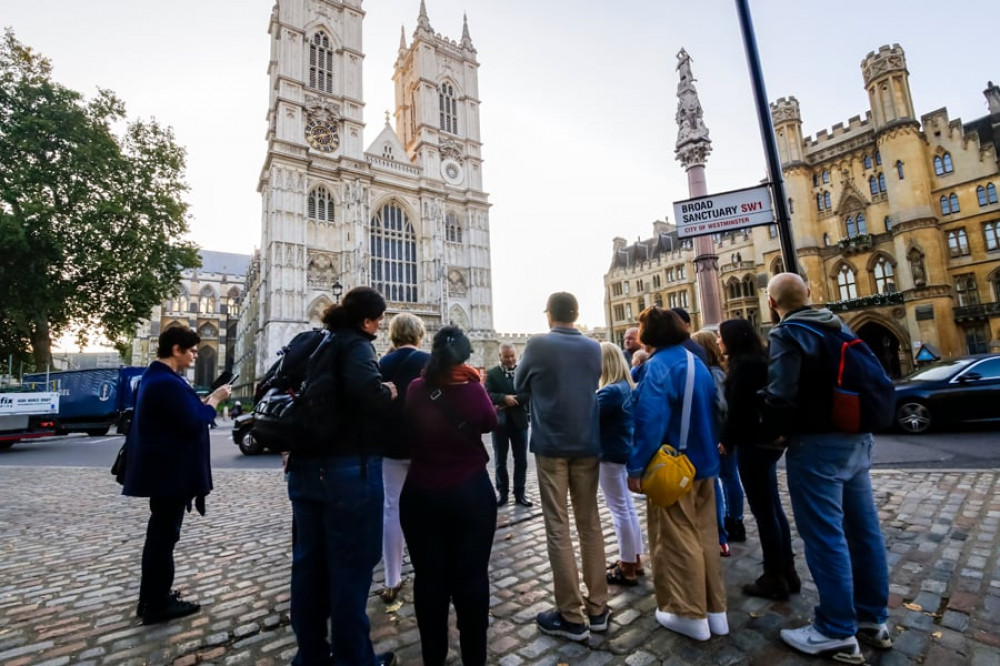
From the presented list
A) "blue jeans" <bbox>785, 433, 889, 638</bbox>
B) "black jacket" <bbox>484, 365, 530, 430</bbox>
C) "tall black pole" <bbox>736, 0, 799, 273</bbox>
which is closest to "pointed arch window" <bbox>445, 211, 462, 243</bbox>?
"black jacket" <bbox>484, 365, 530, 430</bbox>

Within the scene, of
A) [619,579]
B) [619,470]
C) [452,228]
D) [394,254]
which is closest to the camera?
[619,579]

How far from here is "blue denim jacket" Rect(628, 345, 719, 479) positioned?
2.71 meters

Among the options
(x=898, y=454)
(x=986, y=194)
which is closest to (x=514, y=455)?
(x=898, y=454)

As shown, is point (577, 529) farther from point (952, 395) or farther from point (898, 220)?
point (898, 220)

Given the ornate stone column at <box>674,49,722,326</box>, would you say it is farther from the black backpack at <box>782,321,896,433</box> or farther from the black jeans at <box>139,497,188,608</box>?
the black jeans at <box>139,497,188,608</box>

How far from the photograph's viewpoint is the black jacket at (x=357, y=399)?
88.7 inches

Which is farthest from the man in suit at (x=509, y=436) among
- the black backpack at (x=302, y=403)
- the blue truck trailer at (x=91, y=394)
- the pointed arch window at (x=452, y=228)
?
the pointed arch window at (x=452, y=228)

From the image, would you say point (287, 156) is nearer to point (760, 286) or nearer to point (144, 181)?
point (144, 181)

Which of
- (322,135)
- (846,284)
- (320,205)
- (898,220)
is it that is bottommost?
(846,284)

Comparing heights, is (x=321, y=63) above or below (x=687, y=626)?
above

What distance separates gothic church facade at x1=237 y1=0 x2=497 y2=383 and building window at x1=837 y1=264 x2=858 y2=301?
24.8 meters

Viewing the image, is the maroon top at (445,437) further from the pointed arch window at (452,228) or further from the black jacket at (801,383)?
the pointed arch window at (452,228)

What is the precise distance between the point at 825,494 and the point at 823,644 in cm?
77

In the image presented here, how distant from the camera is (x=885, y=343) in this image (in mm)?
26438
